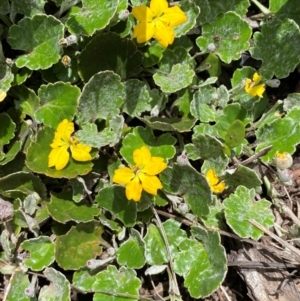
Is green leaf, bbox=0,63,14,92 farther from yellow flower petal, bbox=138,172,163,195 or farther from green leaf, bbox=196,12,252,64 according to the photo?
green leaf, bbox=196,12,252,64

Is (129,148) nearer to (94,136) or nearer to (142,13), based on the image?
(94,136)

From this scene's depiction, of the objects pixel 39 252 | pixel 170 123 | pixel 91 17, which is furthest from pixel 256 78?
pixel 39 252

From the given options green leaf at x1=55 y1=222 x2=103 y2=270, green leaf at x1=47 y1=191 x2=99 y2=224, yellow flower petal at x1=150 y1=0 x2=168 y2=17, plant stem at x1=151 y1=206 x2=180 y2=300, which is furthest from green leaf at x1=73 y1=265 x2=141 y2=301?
yellow flower petal at x1=150 y1=0 x2=168 y2=17

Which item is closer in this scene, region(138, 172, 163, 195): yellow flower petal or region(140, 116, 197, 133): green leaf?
region(138, 172, 163, 195): yellow flower petal

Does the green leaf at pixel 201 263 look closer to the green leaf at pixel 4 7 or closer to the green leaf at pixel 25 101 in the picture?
the green leaf at pixel 25 101

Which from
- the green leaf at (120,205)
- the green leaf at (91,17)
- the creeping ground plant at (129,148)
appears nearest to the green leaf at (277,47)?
the creeping ground plant at (129,148)

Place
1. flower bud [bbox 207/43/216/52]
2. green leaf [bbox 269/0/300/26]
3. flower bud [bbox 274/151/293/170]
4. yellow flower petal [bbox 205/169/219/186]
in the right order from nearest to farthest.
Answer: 1. flower bud [bbox 274/151/293/170]
2. yellow flower petal [bbox 205/169/219/186]
3. flower bud [bbox 207/43/216/52]
4. green leaf [bbox 269/0/300/26]
